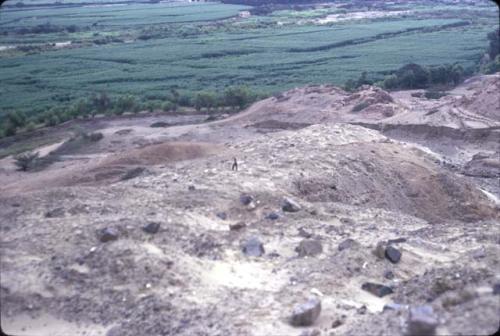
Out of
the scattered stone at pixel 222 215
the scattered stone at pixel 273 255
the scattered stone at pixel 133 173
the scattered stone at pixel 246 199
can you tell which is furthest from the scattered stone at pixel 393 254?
the scattered stone at pixel 133 173

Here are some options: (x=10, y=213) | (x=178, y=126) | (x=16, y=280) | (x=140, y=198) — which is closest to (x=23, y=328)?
(x=16, y=280)

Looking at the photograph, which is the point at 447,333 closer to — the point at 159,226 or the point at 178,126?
the point at 159,226

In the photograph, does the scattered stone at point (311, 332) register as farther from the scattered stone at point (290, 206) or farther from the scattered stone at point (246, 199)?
the scattered stone at point (246, 199)

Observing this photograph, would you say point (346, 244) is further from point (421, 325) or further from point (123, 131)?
point (123, 131)

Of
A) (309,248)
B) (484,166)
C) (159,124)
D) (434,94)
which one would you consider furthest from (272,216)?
(434,94)

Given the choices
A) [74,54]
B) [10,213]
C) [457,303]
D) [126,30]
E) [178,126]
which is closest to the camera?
[457,303]

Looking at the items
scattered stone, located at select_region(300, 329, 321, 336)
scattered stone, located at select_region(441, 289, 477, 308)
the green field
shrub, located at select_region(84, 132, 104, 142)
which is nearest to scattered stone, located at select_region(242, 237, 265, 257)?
scattered stone, located at select_region(300, 329, 321, 336)

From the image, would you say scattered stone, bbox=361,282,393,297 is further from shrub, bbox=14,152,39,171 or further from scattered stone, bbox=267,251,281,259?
shrub, bbox=14,152,39,171
